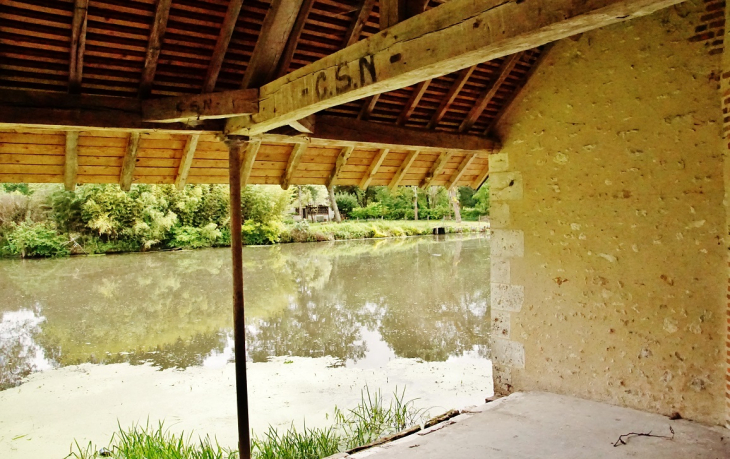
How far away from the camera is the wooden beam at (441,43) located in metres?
1.64

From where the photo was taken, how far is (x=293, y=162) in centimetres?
457

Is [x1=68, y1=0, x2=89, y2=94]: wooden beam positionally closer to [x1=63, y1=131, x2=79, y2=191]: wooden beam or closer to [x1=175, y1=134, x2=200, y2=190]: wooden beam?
[x1=63, y1=131, x2=79, y2=191]: wooden beam

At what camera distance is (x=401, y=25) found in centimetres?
220

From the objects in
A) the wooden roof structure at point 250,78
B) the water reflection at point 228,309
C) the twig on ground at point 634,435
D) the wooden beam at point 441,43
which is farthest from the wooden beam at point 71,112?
the water reflection at point 228,309

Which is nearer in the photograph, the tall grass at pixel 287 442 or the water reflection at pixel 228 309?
the tall grass at pixel 287 442

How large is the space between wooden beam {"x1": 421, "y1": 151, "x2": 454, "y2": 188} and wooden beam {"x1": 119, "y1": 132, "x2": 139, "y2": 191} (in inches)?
112

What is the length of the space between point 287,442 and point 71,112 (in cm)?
274

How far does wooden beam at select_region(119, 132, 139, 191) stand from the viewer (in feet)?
12.4

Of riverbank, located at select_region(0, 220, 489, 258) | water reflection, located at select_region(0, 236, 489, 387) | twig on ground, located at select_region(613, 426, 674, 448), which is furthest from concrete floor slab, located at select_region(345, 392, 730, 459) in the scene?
riverbank, located at select_region(0, 220, 489, 258)

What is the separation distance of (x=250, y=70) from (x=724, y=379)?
10.8 feet

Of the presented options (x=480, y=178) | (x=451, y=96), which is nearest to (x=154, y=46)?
(x=451, y=96)

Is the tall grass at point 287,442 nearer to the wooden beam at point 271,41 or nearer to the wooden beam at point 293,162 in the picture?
the wooden beam at point 293,162

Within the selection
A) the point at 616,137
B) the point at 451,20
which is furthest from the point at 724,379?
the point at 451,20

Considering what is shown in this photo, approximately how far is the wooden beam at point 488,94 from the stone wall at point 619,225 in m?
0.20
